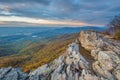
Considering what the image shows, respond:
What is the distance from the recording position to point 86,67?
191 feet

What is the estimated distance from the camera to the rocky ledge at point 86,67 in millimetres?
54156

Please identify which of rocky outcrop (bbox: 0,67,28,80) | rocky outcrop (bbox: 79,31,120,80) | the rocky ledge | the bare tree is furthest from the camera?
the bare tree

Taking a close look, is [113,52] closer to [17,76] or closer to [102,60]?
[102,60]

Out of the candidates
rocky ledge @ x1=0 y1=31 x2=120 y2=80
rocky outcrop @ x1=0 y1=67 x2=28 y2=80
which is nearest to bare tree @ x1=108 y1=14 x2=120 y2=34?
rocky ledge @ x1=0 y1=31 x2=120 y2=80

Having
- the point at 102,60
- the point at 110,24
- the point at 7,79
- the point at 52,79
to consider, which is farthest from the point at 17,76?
the point at 110,24

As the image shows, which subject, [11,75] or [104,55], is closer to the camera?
[104,55]

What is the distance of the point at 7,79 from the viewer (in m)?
60.5

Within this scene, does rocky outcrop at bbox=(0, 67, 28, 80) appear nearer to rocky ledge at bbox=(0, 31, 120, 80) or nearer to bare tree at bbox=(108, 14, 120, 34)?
rocky ledge at bbox=(0, 31, 120, 80)

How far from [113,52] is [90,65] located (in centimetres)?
981

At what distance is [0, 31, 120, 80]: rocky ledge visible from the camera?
5416 centimetres

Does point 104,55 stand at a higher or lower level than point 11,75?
higher

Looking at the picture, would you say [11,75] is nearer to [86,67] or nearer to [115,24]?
[86,67]

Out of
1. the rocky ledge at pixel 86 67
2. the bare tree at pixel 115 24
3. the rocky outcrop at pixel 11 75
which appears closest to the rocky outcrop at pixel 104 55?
the rocky ledge at pixel 86 67

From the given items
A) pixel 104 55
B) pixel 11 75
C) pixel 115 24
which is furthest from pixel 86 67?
pixel 115 24
